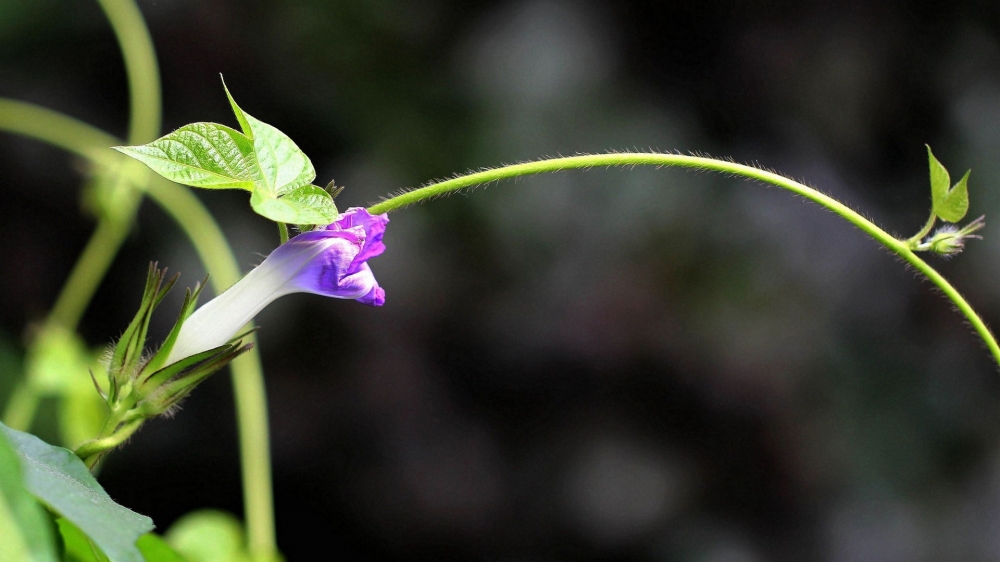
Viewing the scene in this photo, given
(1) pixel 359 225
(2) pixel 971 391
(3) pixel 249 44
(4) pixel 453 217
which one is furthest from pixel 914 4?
(1) pixel 359 225

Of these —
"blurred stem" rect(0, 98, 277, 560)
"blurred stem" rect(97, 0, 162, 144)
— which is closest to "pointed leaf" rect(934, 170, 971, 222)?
"blurred stem" rect(0, 98, 277, 560)

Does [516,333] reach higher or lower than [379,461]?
higher

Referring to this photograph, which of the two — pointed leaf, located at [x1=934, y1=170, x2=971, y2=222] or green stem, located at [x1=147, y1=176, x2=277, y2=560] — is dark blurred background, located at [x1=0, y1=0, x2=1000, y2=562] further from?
pointed leaf, located at [x1=934, y1=170, x2=971, y2=222]

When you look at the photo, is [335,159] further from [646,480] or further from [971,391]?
[971,391]

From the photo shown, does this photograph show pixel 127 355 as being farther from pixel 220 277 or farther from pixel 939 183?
pixel 220 277

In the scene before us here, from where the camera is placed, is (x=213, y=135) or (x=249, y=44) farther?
(x=249, y=44)

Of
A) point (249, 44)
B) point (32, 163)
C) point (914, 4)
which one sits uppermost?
point (914, 4)

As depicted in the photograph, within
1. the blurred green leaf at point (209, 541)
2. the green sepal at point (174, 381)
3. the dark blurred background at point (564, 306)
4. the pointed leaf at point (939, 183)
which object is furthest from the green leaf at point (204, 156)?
the dark blurred background at point (564, 306)
